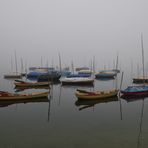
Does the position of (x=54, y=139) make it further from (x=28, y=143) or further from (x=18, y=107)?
(x=18, y=107)

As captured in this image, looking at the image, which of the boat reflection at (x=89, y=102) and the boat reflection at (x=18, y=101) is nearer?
the boat reflection at (x=89, y=102)

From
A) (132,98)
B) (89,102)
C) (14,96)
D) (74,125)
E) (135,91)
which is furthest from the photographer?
(135,91)

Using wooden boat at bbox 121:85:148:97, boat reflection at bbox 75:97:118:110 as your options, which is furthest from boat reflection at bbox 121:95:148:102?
boat reflection at bbox 75:97:118:110

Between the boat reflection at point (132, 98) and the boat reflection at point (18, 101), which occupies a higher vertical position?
the boat reflection at point (18, 101)

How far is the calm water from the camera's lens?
13.0 meters

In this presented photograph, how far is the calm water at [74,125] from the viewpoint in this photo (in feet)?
42.6

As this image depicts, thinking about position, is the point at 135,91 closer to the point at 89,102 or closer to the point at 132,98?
the point at 132,98

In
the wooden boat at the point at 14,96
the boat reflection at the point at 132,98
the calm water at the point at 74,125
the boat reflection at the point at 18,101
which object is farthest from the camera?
the boat reflection at the point at 132,98

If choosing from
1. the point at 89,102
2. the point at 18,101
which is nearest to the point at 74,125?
the point at 89,102

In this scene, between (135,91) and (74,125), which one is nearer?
(74,125)

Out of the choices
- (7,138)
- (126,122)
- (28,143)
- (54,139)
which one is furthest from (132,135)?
(7,138)

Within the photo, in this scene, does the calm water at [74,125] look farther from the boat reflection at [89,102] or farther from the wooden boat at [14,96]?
the wooden boat at [14,96]

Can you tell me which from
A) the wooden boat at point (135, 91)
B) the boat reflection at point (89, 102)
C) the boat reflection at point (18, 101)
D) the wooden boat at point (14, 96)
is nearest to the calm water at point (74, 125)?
the boat reflection at point (89, 102)

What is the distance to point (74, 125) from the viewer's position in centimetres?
1631
